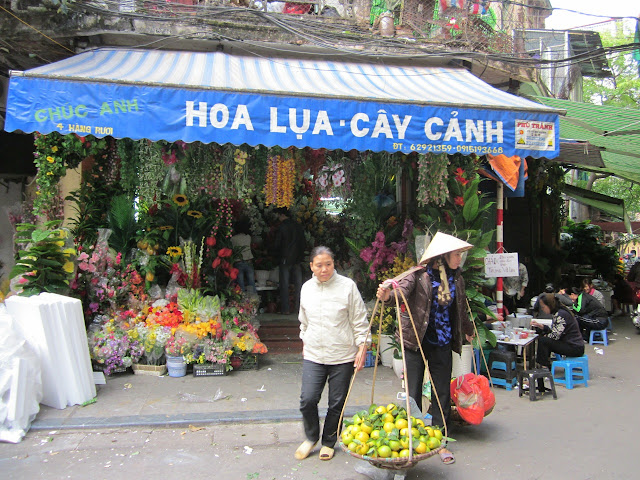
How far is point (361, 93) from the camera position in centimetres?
592

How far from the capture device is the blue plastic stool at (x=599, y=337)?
908 cm

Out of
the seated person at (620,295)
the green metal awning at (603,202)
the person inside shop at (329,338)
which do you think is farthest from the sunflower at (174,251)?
the seated person at (620,295)

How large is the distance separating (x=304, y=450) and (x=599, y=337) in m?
7.35

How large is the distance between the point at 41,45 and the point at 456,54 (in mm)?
5795

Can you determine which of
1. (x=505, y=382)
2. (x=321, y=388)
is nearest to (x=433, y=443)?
(x=321, y=388)

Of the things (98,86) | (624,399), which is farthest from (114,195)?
(624,399)

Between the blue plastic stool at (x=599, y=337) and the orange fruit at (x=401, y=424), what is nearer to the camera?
the orange fruit at (x=401, y=424)

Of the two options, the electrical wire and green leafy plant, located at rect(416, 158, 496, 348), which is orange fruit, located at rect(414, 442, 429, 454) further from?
the electrical wire

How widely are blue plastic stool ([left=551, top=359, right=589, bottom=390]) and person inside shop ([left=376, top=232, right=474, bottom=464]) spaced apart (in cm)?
290

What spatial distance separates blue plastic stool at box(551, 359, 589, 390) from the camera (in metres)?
6.43

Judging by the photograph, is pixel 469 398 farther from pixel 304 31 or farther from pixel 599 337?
pixel 599 337

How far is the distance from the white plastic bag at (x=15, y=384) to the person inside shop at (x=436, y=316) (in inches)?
133

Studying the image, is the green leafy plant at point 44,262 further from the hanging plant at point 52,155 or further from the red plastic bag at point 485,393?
the red plastic bag at point 485,393

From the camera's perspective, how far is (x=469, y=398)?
4.49 metres
